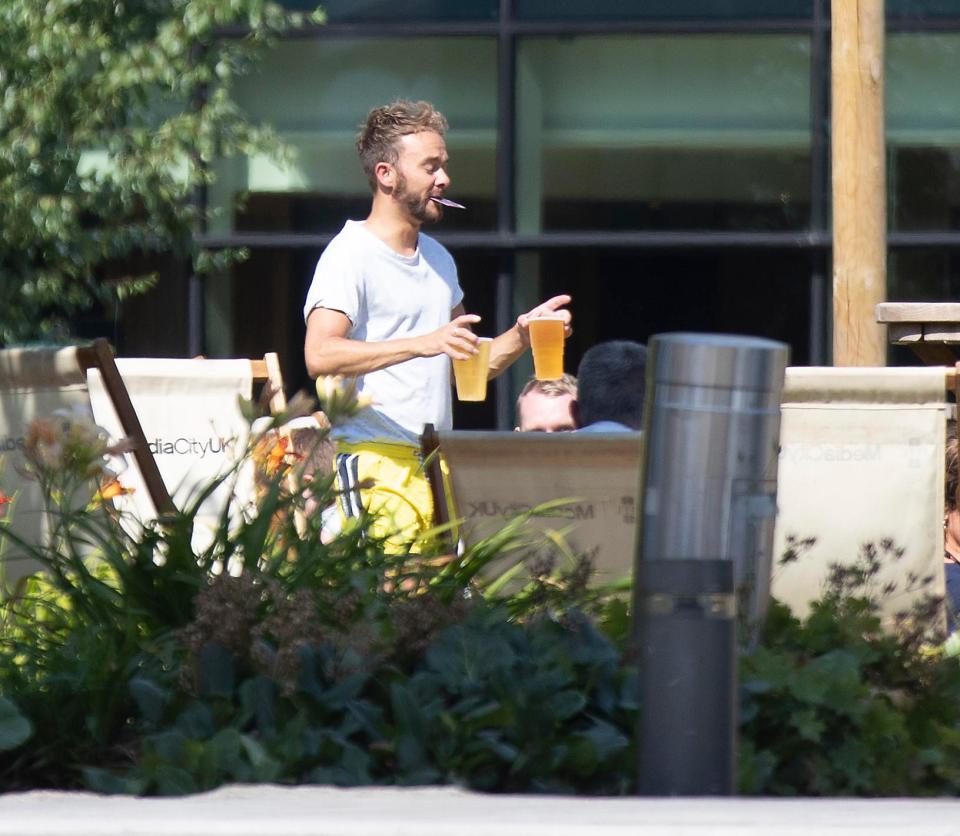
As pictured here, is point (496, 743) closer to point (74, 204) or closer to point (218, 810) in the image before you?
point (218, 810)

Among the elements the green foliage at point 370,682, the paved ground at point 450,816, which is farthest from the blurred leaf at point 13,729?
the paved ground at point 450,816

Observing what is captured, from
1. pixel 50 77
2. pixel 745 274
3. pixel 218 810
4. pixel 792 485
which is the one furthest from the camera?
pixel 745 274

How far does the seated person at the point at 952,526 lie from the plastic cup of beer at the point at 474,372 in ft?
4.21

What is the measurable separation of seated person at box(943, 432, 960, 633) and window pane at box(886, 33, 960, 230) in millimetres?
4716

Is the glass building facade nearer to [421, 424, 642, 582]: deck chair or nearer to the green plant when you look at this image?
[421, 424, 642, 582]: deck chair

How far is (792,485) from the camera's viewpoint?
4855 millimetres

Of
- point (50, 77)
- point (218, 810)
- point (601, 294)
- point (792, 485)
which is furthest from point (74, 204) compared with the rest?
point (218, 810)

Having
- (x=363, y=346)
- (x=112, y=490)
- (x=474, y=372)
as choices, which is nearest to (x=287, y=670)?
(x=112, y=490)

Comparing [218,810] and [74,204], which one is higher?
[74,204]

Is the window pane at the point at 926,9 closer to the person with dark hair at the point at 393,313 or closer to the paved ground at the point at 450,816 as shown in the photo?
the person with dark hair at the point at 393,313

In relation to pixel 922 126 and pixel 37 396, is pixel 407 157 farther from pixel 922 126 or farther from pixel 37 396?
pixel 922 126

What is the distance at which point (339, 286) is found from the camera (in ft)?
17.1

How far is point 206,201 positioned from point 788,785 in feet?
24.3

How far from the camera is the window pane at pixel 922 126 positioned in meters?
10.1
